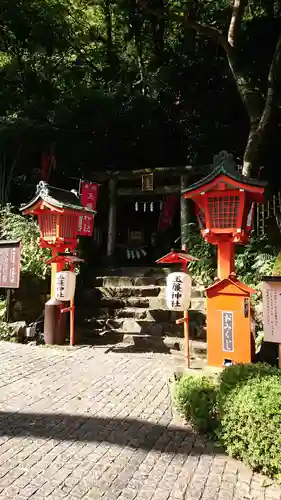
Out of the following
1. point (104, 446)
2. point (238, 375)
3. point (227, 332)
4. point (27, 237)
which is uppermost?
point (27, 237)

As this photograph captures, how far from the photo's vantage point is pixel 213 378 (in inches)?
217

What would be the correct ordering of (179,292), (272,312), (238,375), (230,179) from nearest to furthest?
(238,375) < (272,312) < (230,179) < (179,292)

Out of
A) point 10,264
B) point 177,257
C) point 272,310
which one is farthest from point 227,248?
point 10,264

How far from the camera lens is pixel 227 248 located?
711 cm

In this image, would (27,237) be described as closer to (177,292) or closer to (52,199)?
(52,199)

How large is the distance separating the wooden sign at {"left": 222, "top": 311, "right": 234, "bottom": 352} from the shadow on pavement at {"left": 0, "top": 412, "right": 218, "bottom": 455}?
7.77 feet

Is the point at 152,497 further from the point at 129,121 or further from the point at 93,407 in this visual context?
the point at 129,121

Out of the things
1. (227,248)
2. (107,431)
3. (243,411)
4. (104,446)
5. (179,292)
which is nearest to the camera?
(243,411)

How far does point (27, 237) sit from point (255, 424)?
33.9ft

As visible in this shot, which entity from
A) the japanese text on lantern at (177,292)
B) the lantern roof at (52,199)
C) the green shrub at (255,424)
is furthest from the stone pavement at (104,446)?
the lantern roof at (52,199)

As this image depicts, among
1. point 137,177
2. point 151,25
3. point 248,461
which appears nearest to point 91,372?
point 248,461

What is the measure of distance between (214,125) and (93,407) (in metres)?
12.8

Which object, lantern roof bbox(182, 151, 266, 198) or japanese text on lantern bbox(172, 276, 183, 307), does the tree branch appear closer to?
lantern roof bbox(182, 151, 266, 198)

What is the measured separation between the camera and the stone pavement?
10.8 feet
